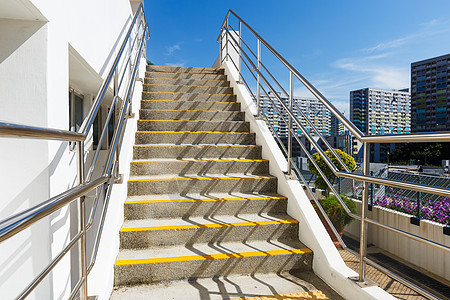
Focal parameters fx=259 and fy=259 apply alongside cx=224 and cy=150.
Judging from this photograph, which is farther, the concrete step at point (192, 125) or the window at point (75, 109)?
the concrete step at point (192, 125)

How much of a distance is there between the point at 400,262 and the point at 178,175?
399 cm

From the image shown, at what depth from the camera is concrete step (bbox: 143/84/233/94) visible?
145 inches

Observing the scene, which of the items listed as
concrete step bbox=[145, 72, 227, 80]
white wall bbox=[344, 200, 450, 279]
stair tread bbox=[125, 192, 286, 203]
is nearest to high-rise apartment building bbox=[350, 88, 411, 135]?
white wall bbox=[344, 200, 450, 279]

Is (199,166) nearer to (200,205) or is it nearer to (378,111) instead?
(200,205)

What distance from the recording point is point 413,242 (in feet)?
13.1

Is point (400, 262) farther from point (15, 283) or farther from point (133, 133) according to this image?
point (15, 283)

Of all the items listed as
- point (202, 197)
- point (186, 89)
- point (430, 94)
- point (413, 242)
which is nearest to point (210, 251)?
point (202, 197)

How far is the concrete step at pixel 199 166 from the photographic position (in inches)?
91.1

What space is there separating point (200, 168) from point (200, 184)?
0.25 metres

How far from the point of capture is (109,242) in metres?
1.50

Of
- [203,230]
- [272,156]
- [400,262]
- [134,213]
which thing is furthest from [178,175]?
[400,262]

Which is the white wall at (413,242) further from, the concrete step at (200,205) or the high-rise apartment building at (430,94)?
the high-rise apartment building at (430,94)

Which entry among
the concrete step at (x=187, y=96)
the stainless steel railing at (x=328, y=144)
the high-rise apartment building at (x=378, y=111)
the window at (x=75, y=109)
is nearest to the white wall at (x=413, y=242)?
the stainless steel railing at (x=328, y=144)

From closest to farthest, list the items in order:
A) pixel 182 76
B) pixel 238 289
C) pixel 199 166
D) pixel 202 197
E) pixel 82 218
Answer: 1. pixel 82 218
2. pixel 238 289
3. pixel 202 197
4. pixel 199 166
5. pixel 182 76
